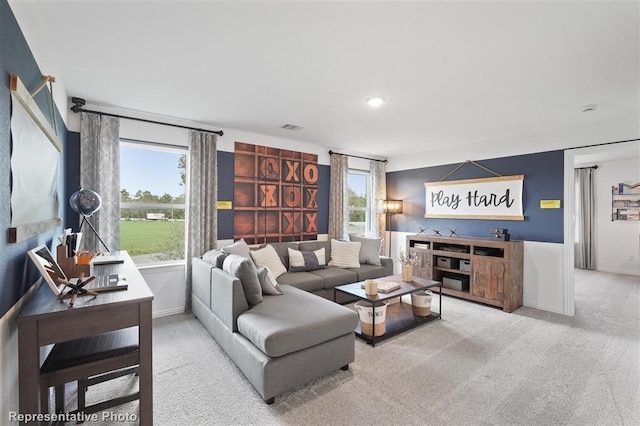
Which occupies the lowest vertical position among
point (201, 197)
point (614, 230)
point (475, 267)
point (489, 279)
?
point (489, 279)

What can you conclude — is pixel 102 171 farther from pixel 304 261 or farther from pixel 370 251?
pixel 370 251

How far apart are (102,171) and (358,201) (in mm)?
4247

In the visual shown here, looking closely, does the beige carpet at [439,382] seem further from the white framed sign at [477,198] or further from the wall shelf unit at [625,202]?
the wall shelf unit at [625,202]

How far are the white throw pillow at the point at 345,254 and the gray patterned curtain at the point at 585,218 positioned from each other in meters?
5.71

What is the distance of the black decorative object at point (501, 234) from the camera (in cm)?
427

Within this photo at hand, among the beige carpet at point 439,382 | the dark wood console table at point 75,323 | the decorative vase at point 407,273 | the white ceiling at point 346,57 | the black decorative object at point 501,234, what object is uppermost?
the white ceiling at point 346,57

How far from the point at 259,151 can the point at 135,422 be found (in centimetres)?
351

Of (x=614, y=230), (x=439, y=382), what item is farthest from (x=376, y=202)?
(x=614, y=230)

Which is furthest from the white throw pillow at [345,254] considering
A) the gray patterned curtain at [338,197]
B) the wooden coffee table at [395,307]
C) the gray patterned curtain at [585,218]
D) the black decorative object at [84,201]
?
the gray patterned curtain at [585,218]

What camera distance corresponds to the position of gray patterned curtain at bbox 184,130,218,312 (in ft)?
12.6

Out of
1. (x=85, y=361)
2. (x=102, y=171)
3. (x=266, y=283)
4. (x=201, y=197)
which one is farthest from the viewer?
(x=201, y=197)

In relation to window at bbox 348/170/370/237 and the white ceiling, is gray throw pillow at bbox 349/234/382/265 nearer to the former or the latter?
window at bbox 348/170/370/237

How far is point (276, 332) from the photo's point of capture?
6.84ft

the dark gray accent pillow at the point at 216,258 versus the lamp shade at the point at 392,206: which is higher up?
the lamp shade at the point at 392,206
